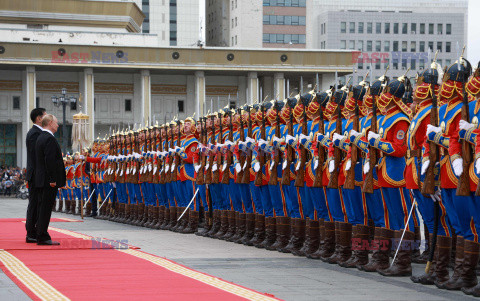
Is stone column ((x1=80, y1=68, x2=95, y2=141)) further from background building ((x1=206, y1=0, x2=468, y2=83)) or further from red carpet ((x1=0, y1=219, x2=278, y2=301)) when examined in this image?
red carpet ((x1=0, y1=219, x2=278, y2=301))

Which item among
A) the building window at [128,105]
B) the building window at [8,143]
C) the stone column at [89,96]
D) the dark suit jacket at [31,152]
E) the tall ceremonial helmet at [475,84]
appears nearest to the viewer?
the tall ceremonial helmet at [475,84]

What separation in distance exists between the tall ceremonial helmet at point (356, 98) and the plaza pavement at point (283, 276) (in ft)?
6.41

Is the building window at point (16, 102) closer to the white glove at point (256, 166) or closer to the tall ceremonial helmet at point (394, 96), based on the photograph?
the white glove at point (256, 166)

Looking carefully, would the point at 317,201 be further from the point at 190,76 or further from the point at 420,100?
the point at 190,76

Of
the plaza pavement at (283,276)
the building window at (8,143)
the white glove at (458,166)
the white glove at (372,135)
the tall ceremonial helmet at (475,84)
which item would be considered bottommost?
the plaza pavement at (283,276)

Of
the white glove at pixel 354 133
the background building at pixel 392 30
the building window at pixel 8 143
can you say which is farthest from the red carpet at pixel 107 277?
the background building at pixel 392 30

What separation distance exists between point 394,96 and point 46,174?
5.63m

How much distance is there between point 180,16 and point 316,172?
114 metres

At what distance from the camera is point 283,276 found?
10250 mm


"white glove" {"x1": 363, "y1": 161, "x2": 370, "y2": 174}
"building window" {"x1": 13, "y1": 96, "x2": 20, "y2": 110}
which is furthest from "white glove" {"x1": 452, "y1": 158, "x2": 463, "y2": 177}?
"building window" {"x1": 13, "y1": 96, "x2": 20, "y2": 110}

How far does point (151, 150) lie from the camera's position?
2145 centimetres

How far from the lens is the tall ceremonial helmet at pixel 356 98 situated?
11523 millimetres

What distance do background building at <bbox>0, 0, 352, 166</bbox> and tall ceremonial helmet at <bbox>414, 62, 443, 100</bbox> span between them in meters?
59.9

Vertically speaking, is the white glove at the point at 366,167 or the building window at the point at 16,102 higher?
the building window at the point at 16,102
